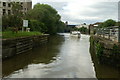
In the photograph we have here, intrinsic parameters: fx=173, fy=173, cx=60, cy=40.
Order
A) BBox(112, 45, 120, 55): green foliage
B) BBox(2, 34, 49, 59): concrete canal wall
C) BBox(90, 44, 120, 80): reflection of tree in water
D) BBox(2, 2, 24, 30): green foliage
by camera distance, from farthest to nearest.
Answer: BBox(2, 2, 24, 30): green foliage → BBox(2, 34, 49, 59): concrete canal wall → BBox(112, 45, 120, 55): green foliage → BBox(90, 44, 120, 80): reflection of tree in water

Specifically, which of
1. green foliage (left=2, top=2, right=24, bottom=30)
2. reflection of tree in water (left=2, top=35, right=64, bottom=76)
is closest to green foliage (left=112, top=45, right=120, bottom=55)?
reflection of tree in water (left=2, top=35, right=64, bottom=76)

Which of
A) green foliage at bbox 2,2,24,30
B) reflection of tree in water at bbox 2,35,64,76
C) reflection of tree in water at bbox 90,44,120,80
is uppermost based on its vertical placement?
green foliage at bbox 2,2,24,30

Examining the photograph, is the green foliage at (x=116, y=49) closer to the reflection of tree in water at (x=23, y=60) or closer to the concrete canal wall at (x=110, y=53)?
the concrete canal wall at (x=110, y=53)

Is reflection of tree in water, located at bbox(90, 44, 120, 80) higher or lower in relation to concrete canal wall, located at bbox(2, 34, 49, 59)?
lower

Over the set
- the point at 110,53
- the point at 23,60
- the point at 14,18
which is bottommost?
the point at 23,60

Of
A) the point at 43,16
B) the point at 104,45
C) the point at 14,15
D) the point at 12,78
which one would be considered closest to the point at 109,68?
the point at 104,45

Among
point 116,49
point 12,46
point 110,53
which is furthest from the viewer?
point 12,46

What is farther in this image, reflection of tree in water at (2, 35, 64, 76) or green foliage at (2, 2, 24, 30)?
green foliage at (2, 2, 24, 30)

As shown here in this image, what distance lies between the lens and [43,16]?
1959 inches

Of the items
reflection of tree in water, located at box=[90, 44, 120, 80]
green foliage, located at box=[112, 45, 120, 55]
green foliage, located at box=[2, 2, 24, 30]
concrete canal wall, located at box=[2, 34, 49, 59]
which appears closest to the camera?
reflection of tree in water, located at box=[90, 44, 120, 80]

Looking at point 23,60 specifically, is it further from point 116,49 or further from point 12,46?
point 116,49

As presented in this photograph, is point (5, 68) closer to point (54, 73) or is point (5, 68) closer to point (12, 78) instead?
point (12, 78)

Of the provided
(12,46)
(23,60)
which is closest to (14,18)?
(12,46)

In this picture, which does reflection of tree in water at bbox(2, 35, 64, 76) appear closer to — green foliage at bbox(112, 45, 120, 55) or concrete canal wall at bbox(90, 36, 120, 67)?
concrete canal wall at bbox(90, 36, 120, 67)
